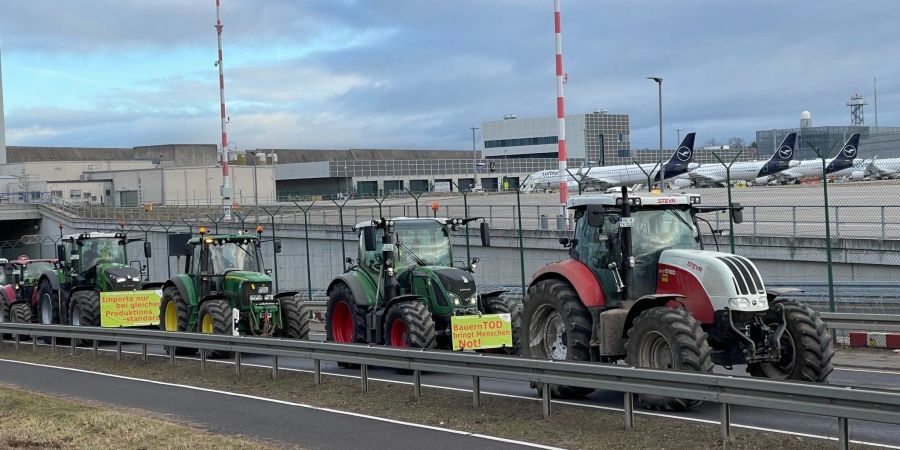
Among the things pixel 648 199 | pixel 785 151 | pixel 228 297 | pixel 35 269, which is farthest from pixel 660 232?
pixel 785 151

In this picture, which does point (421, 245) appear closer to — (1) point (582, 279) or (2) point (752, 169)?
(1) point (582, 279)

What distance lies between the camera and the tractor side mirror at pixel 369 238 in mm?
16906

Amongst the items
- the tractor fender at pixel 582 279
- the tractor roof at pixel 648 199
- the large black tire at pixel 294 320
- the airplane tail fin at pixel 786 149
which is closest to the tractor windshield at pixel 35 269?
the large black tire at pixel 294 320

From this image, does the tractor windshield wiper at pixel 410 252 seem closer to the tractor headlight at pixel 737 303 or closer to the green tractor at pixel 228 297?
the green tractor at pixel 228 297

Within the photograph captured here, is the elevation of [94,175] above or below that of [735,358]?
above

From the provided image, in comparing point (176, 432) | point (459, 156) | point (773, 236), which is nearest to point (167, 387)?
point (176, 432)

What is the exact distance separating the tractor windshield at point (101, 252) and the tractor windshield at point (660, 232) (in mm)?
16406

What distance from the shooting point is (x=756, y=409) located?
1188 cm

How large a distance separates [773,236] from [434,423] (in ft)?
42.4

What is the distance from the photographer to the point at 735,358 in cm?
1177

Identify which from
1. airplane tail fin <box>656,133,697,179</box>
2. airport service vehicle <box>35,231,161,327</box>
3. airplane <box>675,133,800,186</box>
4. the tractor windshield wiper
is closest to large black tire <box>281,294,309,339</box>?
the tractor windshield wiper

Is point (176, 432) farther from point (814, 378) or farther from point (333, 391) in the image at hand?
point (814, 378)

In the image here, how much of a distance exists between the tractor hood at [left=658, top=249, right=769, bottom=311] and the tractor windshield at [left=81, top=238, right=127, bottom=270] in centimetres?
1717

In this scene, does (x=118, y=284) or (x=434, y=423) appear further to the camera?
(x=118, y=284)
